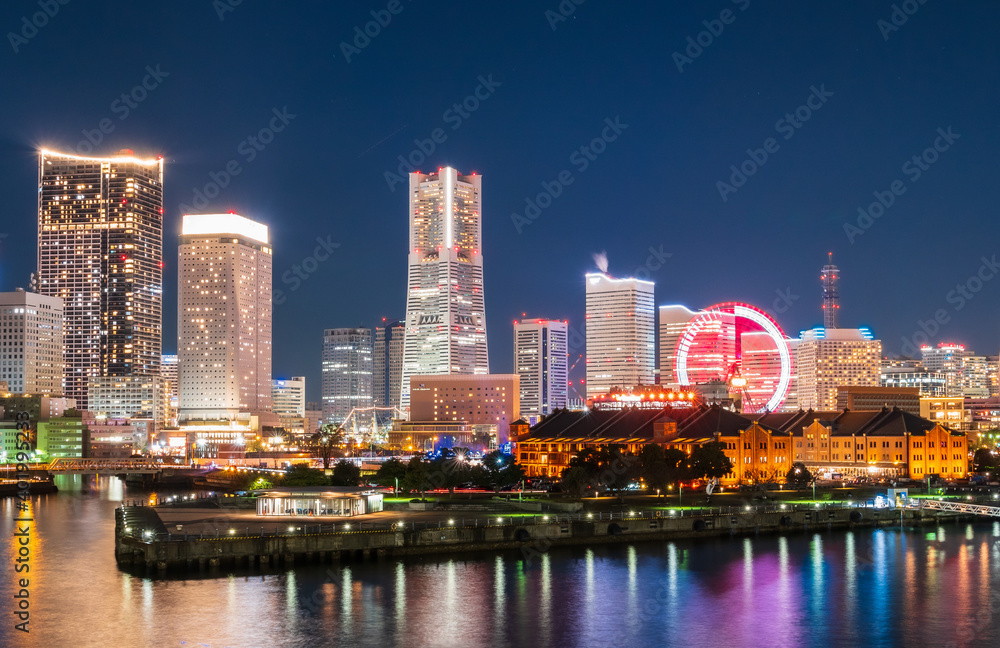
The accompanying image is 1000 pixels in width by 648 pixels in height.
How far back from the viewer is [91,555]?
3211 inches

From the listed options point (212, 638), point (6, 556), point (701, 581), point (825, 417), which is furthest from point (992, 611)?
point (825, 417)

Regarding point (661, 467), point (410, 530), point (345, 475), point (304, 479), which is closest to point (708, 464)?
point (661, 467)

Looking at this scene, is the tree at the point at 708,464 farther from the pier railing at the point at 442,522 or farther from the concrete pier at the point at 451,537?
the concrete pier at the point at 451,537

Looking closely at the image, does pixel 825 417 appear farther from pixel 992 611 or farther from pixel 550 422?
pixel 992 611

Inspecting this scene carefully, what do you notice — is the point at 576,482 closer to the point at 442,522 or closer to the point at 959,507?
the point at 442,522

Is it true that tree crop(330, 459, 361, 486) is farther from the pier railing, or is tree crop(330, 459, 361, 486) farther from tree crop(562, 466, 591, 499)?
the pier railing

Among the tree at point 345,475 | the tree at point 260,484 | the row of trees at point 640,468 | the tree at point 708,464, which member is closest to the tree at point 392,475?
the tree at point 345,475

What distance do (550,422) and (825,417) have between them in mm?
39839

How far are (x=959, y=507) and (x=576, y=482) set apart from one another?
3586 cm

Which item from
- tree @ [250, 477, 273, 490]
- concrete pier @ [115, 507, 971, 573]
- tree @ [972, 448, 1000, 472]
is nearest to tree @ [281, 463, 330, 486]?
tree @ [250, 477, 273, 490]

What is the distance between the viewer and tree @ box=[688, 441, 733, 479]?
124125 mm

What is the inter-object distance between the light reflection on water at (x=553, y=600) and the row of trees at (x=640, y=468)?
27.6m

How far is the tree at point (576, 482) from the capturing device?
373 ft

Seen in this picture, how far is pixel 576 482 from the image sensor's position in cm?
11412
